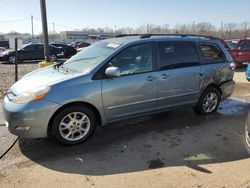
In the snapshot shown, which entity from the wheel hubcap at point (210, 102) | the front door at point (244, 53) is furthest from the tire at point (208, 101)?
the front door at point (244, 53)

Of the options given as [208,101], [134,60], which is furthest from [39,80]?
[208,101]

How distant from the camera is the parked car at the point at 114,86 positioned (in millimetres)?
4082

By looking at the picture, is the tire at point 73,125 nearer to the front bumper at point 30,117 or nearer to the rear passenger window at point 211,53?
the front bumper at point 30,117

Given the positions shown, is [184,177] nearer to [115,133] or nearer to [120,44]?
[115,133]

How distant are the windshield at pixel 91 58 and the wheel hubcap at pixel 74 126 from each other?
0.74 metres

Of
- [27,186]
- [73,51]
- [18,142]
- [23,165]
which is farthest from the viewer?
[73,51]

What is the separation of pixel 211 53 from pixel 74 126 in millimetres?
3401

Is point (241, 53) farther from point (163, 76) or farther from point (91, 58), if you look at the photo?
point (91, 58)

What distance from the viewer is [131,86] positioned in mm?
4688

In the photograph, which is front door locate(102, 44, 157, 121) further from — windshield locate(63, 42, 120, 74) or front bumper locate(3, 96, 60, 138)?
front bumper locate(3, 96, 60, 138)

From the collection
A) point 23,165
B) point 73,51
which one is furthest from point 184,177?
point 73,51

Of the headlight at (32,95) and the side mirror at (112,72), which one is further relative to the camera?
the side mirror at (112,72)

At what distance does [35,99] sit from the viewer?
400 centimetres

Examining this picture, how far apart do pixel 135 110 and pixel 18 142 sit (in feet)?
6.80
